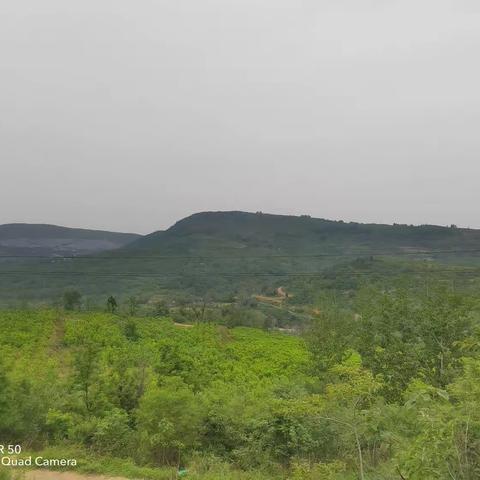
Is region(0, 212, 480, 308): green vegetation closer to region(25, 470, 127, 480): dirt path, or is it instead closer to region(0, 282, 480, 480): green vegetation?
region(0, 282, 480, 480): green vegetation

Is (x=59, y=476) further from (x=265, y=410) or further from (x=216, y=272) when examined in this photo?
(x=216, y=272)

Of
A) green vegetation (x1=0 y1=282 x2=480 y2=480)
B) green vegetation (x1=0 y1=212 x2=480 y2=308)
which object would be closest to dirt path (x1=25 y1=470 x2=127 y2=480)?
green vegetation (x1=0 y1=282 x2=480 y2=480)

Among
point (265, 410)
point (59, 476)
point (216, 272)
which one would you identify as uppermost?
point (265, 410)

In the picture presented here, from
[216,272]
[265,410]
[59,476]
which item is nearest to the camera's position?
[59,476]

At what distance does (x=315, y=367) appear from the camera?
19.0 m

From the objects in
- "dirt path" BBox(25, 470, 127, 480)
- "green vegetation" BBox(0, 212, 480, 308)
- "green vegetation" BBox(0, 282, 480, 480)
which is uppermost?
"green vegetation" BBox(0, 282, 480, 480)

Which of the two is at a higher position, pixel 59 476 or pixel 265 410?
pixel 265 410

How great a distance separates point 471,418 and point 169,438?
786cm

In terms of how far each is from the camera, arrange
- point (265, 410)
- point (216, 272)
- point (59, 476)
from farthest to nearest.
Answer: point (216, 272) → point (265, 410) → point (59, 476)

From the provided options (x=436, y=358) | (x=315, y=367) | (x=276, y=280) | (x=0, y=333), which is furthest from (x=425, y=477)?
(x=276, y=280)

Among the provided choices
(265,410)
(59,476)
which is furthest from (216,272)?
(59,476)

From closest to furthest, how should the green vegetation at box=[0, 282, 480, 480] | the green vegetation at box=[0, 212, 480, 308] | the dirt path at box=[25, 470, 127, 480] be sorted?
the green vegetation at box=[0, 282, 480, 480], the dirt path at box=[25, 470, 127, 480], the green vegetation at box=[0, 212, 480, 308]

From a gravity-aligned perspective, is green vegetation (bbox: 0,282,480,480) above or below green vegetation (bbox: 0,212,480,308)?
above

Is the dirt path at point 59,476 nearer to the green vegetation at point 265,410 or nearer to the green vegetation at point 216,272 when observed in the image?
the green vegetation at point 265,410
